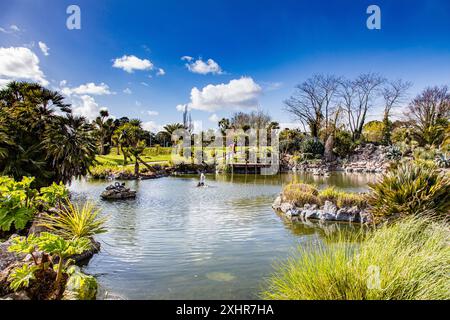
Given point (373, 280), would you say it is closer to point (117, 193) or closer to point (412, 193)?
point (412, 193)

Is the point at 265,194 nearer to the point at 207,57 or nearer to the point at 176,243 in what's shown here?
the point at 207,57

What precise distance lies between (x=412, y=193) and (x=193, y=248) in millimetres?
5589

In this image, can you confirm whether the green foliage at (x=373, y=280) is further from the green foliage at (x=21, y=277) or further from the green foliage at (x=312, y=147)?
the green foliage at (x=312, y=147)

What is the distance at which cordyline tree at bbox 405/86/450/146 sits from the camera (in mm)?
33513

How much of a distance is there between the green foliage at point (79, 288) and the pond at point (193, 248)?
71 cm

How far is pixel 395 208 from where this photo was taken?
752 centimetres

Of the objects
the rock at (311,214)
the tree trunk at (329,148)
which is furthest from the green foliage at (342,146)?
the rock at (311,214)

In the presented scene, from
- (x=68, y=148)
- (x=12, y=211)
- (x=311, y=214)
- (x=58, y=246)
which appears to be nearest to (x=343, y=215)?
(x=311, y=214)

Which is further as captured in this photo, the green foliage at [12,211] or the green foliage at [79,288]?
the green foliage at [12,211]

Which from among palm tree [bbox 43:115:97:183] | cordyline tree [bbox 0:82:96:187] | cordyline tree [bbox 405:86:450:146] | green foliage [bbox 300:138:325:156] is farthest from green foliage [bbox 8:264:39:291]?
cordyline tree [bbox 405:86:450:146]

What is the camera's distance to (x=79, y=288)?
3.57 m

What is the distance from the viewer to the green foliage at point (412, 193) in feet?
23.7

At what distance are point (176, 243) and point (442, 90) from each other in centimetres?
4138
